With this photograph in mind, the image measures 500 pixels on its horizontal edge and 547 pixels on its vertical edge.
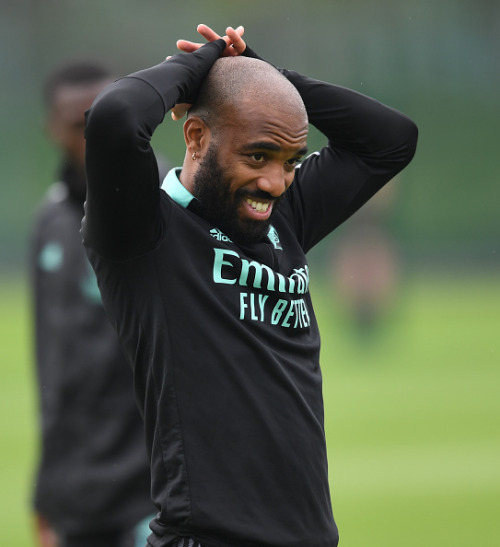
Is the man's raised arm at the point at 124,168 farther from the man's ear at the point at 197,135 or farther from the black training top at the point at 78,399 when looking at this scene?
the black training top at the point at 78,399

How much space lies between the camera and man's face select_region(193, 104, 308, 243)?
8.98ft

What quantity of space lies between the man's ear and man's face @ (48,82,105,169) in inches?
67.1

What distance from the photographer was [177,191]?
2.86m

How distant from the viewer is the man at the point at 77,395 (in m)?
4.21

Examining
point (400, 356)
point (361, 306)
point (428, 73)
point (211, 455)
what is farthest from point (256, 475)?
point (428, 73)

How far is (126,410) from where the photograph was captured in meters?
4.22

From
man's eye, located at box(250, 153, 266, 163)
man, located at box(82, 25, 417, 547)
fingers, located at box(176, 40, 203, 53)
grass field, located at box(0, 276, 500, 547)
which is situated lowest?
grass field, located at box(0, 276, 500, 547)

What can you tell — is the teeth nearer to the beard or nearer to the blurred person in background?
the beard

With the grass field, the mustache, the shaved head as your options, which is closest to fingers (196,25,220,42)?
→ the shaved head

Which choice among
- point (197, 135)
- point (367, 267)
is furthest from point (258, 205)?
point (367, 267)

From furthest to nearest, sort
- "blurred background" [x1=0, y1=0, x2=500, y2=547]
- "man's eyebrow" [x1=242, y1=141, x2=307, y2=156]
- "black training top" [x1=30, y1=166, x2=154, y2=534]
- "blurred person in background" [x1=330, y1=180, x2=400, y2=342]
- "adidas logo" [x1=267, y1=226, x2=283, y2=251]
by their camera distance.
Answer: "blurred person in background" [x1=330, y1=180, x2=400, y2=342]
"blurred background" [x1=0, y1=0, x2=500, y2=547]
"black training top" [x1=30, y1=166, x2=154, y2=534]
"adidas logo" [x1=267, y1=226, x2=283, y2=251]
"man's eyebrow" [x1=242, y1=141, x2=307, y2=156]

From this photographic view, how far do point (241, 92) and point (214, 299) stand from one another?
0.52 metres

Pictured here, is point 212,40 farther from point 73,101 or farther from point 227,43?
point 73,101

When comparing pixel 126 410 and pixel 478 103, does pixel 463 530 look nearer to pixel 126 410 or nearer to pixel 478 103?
pixel 126 410
